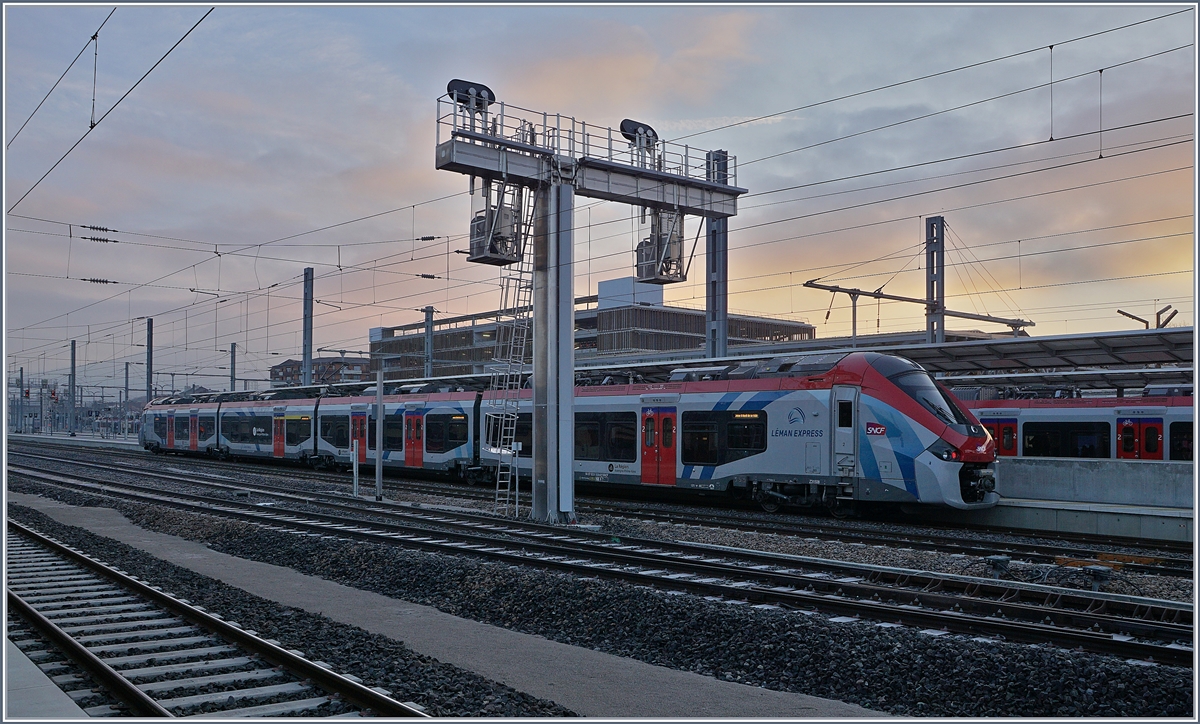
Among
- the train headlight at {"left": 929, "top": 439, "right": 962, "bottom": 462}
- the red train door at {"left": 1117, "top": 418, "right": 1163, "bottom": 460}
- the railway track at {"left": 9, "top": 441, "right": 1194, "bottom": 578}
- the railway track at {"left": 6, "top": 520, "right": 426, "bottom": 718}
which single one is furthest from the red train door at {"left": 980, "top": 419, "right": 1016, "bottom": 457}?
the railway track at {"left": 6, "top": 520, "right": 426, "bottom": 718}

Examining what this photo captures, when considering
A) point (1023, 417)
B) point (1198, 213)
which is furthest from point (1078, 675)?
point (1023, 417)

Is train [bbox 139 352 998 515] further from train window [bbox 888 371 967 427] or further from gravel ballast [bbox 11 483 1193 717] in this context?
gravel ballast [bbox 11 483 1193 717]

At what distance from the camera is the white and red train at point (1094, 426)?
22328 mm

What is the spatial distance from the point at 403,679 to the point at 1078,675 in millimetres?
5224

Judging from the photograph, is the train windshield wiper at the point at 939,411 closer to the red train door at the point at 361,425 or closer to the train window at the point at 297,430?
the red train door at the point at 361,425

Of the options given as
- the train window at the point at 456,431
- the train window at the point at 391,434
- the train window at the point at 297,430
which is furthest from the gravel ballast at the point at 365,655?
the train window at the point at 297,430

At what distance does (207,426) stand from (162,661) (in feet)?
135

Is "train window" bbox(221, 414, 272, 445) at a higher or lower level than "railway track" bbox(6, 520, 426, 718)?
higher

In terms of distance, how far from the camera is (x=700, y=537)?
16.2 metres

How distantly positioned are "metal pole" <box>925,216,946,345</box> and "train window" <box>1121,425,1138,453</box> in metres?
4.84

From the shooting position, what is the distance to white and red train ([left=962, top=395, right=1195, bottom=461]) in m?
22.3

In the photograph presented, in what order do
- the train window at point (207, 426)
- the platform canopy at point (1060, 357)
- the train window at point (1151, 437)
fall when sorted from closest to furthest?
the platform canopy at point (1060, 357) → the train window at point (1151, 437) → the train window at point (207, 426)

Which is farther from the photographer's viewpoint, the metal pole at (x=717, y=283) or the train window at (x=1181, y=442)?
the metal pole at (x=717, y=283)

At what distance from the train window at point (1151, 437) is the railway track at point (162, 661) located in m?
21.6
